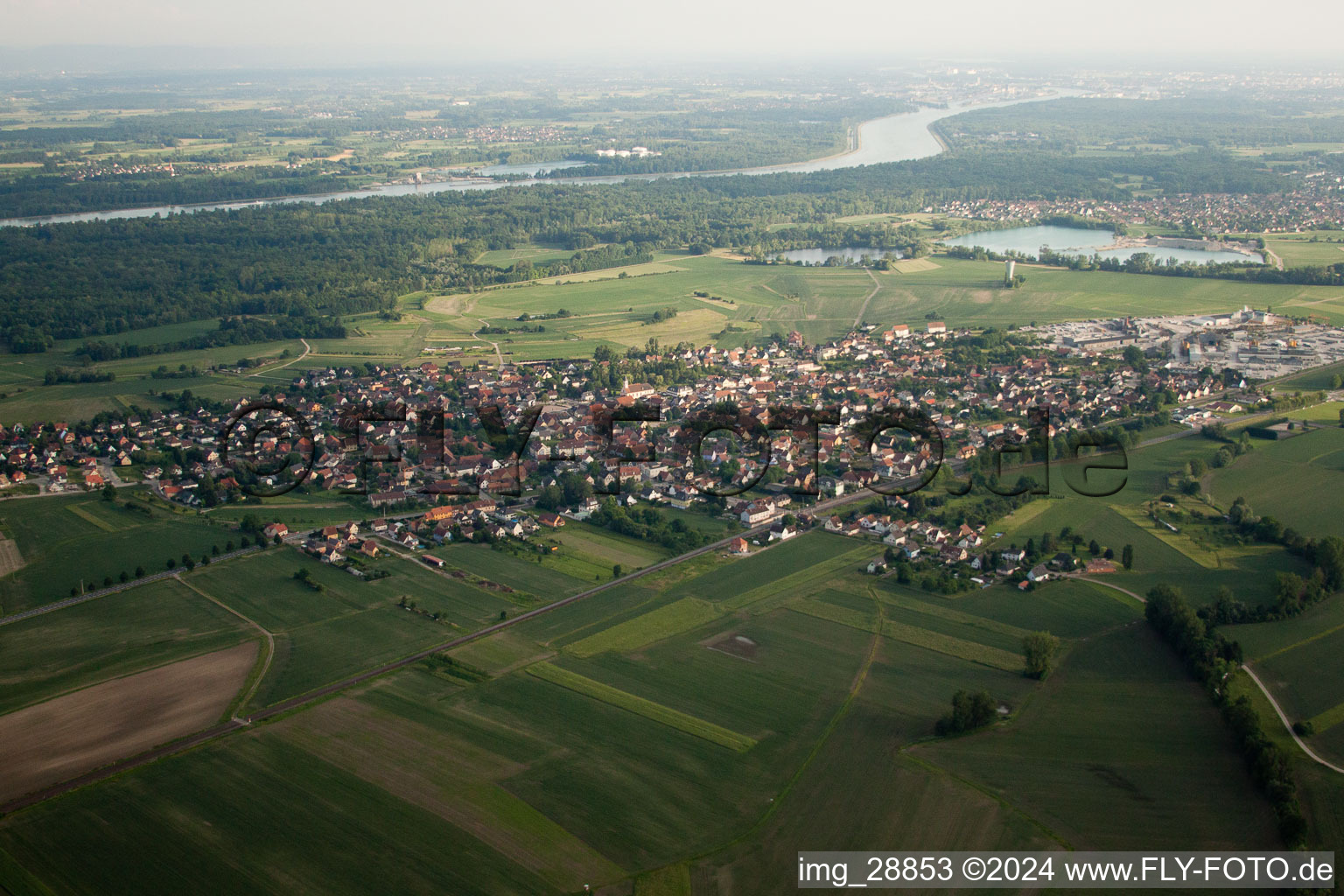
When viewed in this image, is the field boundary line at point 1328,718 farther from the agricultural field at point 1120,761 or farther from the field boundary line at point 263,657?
the field boundary line at point 263,657

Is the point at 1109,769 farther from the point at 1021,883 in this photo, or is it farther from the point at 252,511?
the point at 252,511

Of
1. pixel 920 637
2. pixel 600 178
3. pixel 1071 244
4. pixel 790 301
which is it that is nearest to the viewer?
pixel 920 637

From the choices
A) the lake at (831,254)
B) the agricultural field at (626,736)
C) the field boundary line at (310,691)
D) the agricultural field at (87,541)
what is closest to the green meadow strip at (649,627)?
the agricultural field at (626,736)

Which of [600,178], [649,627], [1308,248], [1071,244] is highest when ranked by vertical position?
[600,178]

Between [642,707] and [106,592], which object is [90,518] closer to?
[106,592]

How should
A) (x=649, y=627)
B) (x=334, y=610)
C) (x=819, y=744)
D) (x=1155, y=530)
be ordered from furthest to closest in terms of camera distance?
(x=1155, y=530) < (x=334, y=610) < (x=649, y=627) < (x=819, y=744)

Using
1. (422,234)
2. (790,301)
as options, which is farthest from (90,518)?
(422,234)

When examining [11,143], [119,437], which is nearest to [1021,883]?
[119,437]

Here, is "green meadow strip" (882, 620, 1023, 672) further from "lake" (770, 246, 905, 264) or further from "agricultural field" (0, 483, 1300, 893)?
"lake" (770, 246, 905, 264)
